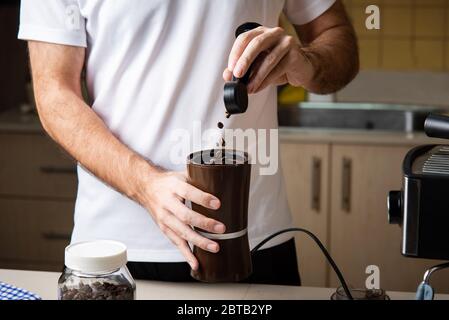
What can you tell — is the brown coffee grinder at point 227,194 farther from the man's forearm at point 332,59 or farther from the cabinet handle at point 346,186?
the cabinet handle at point 346,186

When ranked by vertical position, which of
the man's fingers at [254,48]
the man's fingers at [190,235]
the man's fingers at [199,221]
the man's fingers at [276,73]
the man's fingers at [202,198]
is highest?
the man's fingers at [254,48]

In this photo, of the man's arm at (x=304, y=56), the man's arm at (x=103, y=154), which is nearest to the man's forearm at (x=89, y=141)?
the man's arm at (x=103, y=154)

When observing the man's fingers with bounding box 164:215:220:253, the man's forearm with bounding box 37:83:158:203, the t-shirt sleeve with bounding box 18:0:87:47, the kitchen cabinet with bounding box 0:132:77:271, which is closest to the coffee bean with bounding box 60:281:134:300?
the man's fingers with bounding box 164:215:220:253

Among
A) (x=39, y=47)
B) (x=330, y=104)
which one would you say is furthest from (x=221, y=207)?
(x=330, y=104)

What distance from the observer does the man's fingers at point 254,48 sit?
3.53 ft

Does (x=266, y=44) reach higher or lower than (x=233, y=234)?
higher

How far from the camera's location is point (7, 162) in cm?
271

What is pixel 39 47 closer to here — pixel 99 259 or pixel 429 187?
pixel 99 259

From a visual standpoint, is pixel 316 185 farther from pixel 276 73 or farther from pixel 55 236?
pixel 276 73

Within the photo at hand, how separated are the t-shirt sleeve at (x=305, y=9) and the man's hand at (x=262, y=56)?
0.88ft

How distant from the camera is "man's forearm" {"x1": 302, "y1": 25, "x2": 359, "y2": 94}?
1363 mm

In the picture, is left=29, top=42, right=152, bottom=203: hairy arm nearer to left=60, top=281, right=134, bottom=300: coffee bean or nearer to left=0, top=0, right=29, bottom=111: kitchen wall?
left=60, top=281, right=134, bottom=300: coffee bean
